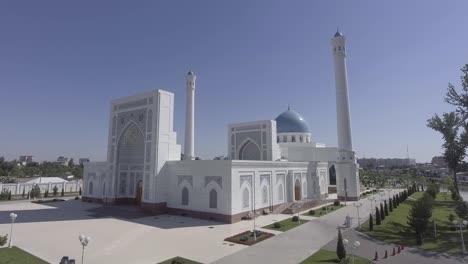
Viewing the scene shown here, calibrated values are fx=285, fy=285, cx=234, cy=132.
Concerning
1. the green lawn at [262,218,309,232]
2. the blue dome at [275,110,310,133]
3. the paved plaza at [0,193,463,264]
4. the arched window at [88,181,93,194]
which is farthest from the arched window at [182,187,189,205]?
the blue dome at [275,110,310,133]

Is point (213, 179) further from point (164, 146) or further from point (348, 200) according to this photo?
point (348, 200)

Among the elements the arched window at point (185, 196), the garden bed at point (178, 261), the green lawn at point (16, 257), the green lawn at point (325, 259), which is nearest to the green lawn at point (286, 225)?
the green lawn at point (325, 259)

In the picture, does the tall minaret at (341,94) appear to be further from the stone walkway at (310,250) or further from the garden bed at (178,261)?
the garden bed at (178,261)

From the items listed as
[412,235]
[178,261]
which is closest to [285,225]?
[412,235]

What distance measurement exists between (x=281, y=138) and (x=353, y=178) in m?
15.3

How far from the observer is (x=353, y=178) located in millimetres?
40156

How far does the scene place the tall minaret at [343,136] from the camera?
40.1 metres

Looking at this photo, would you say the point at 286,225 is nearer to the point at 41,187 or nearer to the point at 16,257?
the point at 16,257

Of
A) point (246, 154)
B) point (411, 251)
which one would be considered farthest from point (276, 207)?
point (411, 251)

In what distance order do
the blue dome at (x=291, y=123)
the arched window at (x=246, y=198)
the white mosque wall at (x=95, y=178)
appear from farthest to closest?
the blue dome at (x=291, y=123)
the white mosque wall at (x=95, y=178)
the arched window at (x=246, y=198)

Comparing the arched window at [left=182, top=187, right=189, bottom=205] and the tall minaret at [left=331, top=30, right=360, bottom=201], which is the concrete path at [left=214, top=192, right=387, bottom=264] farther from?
the tall minaret at [left=331, top=30, right=360, bottom=201]

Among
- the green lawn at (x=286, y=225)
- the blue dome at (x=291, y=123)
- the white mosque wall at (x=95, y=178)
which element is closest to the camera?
the green lawn at (x=286, y=225)

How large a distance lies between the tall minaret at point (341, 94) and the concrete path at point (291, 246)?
18.5 meters

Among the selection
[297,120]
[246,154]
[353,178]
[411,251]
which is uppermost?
[297,120]
